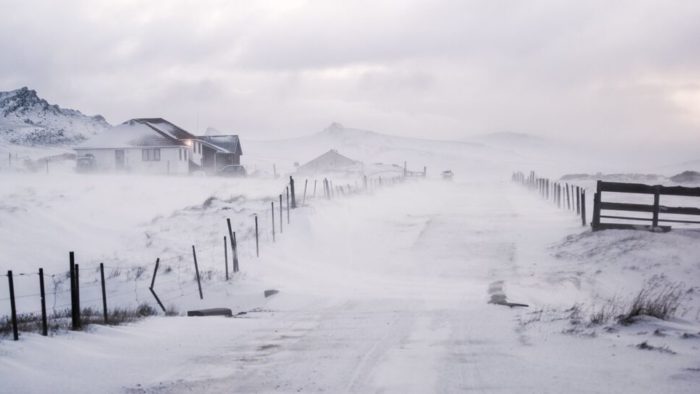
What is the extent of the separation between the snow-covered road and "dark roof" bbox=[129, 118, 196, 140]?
4503 centimetres

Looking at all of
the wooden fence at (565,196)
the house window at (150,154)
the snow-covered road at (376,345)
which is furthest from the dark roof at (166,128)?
the snow-covered road at (376,345)

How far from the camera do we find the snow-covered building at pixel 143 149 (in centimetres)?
5791

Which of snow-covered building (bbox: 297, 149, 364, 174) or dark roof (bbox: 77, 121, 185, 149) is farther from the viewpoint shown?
snow-covered building (bbox: 297, 149, 364, 174)

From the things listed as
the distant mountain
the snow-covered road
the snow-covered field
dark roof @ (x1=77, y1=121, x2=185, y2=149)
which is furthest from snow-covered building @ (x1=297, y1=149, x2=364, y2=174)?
the snow-covered road

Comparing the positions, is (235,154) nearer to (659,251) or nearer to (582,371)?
(659,251)

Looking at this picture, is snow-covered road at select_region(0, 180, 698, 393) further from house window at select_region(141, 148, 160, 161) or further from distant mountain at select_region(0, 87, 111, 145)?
distant mountain at select_region(0, 87, 111, 145)

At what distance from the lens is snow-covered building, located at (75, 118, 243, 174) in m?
57.9

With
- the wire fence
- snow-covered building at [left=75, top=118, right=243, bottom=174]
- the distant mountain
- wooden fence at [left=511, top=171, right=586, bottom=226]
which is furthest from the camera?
the distant mountain

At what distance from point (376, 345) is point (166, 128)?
189ft

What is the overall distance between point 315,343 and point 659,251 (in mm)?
11602

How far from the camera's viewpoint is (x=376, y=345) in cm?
835

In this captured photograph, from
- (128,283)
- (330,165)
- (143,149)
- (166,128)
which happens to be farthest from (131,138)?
(128,283)

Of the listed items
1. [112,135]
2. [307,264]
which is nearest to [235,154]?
Result: [112,135]

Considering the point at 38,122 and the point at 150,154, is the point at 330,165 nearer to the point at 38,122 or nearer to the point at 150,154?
the point at 150,154
